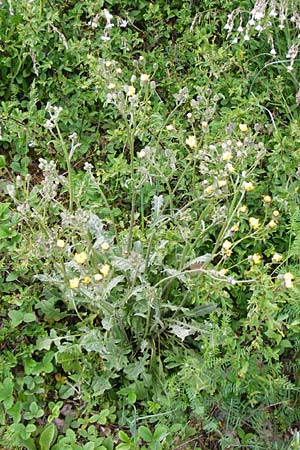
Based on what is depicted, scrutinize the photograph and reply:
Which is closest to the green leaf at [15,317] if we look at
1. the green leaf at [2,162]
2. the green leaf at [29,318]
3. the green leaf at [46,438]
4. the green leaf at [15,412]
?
the green leaf at [29,318]

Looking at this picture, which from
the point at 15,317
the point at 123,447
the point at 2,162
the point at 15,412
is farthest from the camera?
the point at 2,162

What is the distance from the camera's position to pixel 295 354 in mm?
2703

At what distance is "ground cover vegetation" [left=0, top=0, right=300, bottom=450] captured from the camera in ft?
7.70

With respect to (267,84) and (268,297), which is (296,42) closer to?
(267,84)

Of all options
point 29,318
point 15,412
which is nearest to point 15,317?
point 29,318

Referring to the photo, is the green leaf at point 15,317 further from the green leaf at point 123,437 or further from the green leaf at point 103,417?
the green leaf at point 123,437

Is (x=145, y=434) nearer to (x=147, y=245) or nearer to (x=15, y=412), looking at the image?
(x=15, y=412)

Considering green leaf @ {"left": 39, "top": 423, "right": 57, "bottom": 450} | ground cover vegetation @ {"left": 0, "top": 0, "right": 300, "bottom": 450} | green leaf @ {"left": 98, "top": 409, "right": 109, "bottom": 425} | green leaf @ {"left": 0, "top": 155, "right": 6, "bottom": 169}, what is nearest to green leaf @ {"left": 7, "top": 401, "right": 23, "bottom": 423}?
ground cover vegetation @ {"left": 0, "top": 0, "right": 300, "bottom": 450}

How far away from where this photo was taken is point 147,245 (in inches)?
105

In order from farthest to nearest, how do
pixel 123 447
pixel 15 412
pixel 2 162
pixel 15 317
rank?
pixel 2 162, pixel 15 317, pixel 15 412, pixel 123 447

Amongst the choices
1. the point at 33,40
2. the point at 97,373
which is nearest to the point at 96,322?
the point at 97,373

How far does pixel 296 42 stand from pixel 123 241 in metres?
1.49

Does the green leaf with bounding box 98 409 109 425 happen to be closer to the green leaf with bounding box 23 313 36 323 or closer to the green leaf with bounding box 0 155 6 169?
the green leaf with bounding box 23 313 36 323

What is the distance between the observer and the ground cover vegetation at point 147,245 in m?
2.35
